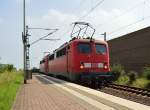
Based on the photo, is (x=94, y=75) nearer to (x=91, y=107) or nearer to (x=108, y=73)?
→ (x=108, y=73)

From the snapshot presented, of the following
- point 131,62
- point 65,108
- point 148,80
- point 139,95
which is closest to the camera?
point 65,108

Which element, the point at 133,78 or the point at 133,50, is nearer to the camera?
the point at 133,78

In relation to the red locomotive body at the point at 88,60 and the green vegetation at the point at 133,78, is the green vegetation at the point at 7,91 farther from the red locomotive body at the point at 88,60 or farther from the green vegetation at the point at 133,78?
the green vegetation at the point at 133,78

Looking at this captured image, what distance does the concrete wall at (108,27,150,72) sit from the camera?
34625 mm

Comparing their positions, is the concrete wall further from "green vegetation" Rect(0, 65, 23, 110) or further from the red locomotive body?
"green vegetation" Rect(0, 65, 23, 110)

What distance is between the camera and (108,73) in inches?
960

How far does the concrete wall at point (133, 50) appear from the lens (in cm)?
3462

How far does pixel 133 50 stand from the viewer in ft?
124

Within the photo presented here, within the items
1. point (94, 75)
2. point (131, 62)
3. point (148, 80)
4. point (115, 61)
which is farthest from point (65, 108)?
point (115, 61)

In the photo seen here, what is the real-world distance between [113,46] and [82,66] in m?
20.8

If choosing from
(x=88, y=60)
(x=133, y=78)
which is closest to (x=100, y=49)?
(x=88, y=60)

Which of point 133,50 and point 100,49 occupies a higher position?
point 133,50

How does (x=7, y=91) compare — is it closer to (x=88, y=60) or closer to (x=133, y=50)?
(x=88, y=60)

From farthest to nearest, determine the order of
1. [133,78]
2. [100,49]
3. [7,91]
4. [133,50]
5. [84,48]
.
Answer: [133,50] < [133,78] < [100,49] < [84,48] < [7,91]
